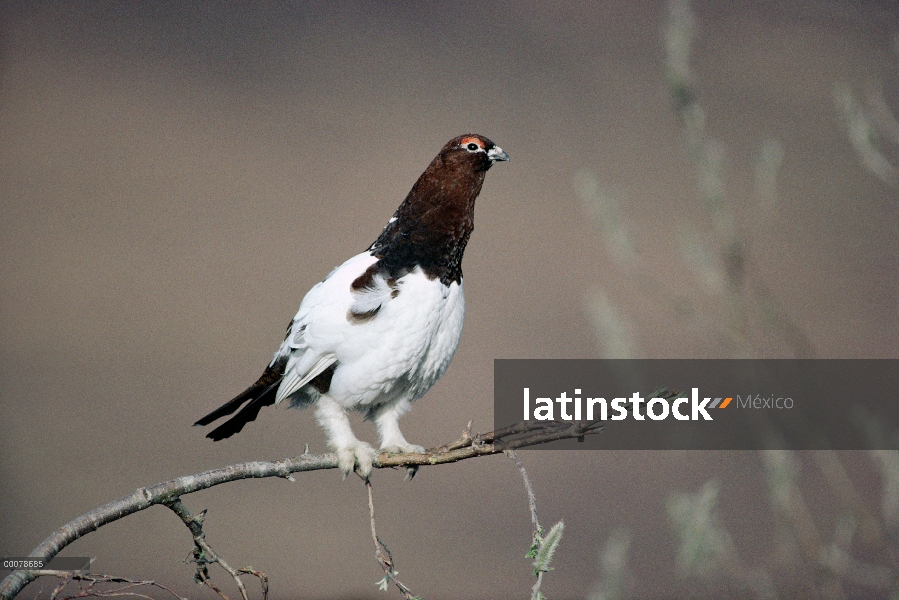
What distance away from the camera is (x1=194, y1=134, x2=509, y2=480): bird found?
99 centimetres

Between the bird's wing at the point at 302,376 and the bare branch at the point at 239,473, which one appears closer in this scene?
the bare branch at the point at 239,473

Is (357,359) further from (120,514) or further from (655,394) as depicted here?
(655,394)

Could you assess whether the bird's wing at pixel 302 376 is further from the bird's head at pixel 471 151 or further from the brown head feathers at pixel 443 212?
the bird's head at pixel 471 151

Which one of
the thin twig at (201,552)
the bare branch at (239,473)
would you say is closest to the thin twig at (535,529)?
the bare branch at (239,473)

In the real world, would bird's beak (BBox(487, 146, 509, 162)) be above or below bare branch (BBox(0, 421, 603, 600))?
above

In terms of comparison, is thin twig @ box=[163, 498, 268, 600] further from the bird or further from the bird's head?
the bird's head

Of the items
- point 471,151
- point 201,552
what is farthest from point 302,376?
point 471,151

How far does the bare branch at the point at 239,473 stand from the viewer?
0.73 meters

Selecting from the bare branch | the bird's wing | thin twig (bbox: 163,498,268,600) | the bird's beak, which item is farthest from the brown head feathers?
thin twig (bbox: 163,498,268,600)

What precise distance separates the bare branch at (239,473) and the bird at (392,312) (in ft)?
0.35

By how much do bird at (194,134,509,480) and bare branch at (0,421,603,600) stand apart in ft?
0.35

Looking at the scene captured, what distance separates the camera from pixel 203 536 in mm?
900

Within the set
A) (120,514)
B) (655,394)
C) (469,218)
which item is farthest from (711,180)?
(120,514)

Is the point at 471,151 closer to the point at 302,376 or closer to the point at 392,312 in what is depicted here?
the point at 392,312
